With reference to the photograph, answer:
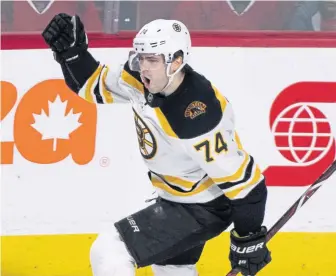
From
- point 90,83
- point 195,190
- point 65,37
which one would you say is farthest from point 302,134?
point 65,37

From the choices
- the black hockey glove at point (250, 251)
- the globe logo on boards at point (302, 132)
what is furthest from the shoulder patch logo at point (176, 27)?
the globe logo on boards at point (302, 132)

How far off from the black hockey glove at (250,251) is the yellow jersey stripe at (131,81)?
541mm

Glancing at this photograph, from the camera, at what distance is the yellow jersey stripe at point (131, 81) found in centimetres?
279

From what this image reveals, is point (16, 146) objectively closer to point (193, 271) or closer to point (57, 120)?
point (57, 120)

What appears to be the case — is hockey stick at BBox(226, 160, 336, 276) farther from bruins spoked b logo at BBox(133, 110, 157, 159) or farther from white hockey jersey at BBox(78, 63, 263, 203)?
bruins spoked b logo at BBox(133, 110, 157, 159)

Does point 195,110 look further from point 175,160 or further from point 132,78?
point 132,78

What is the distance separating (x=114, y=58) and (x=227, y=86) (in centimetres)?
46

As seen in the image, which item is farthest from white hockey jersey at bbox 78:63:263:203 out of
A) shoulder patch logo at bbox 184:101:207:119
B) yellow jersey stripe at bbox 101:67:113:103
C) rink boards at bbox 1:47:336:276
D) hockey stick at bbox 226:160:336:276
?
rink boards at bbox 1:47:336:276

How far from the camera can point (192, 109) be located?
258 cm

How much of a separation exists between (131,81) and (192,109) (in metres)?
0.33

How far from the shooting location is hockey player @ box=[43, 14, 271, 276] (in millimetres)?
2605

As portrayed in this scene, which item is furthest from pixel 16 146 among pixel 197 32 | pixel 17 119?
pixel 197 32

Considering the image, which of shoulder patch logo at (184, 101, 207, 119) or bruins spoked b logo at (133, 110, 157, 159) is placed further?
bruins spoked b logo at (133, 110, 157, 159)

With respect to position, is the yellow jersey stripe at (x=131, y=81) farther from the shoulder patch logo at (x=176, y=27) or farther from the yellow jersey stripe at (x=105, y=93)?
the shoulder patch logo at (x=176, y=27)
